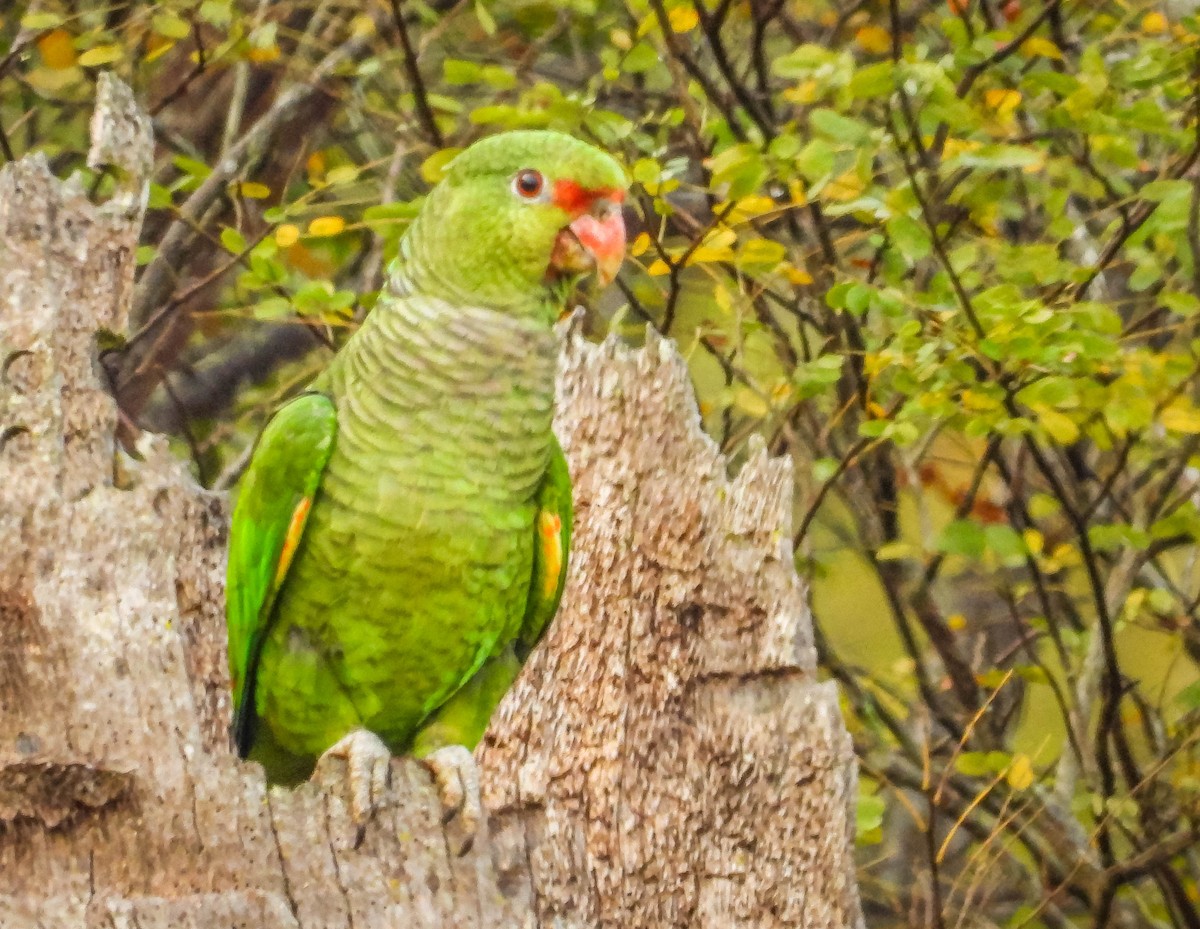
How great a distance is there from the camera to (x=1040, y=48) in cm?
228

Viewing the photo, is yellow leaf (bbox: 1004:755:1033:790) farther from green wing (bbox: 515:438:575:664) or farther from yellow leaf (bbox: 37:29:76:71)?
yellow leaf (bbox: 37:29:76:71)

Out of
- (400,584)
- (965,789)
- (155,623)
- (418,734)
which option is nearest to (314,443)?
(400,584)

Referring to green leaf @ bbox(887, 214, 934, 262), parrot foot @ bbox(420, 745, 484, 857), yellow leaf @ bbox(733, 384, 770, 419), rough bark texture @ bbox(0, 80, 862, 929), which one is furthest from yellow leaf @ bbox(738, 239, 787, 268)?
parrot foot @ bbox(420, 745, 484, 857)

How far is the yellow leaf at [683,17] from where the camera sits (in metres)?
2.17

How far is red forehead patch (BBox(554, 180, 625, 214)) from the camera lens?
4.41ft

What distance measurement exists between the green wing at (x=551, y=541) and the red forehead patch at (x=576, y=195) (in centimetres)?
29

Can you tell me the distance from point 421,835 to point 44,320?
60 centimetres

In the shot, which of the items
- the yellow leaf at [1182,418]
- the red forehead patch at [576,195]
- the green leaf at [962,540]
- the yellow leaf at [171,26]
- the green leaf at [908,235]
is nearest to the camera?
the red forehead patch at [576,195]

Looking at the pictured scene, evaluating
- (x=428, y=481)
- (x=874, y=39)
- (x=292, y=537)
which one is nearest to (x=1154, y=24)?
(x=874, y=39)

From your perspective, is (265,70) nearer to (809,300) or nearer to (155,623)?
(809,300)

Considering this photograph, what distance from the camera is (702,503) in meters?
1.56

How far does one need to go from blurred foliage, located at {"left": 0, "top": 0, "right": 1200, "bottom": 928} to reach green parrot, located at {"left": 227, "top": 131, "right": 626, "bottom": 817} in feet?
1.90

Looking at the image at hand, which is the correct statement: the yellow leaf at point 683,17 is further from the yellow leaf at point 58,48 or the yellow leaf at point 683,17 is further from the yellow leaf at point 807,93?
the yellow leaf at point 58,48

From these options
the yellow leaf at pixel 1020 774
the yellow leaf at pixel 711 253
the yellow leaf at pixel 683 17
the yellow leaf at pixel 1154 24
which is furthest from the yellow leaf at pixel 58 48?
the yellow leaf at pixel 1020 774
